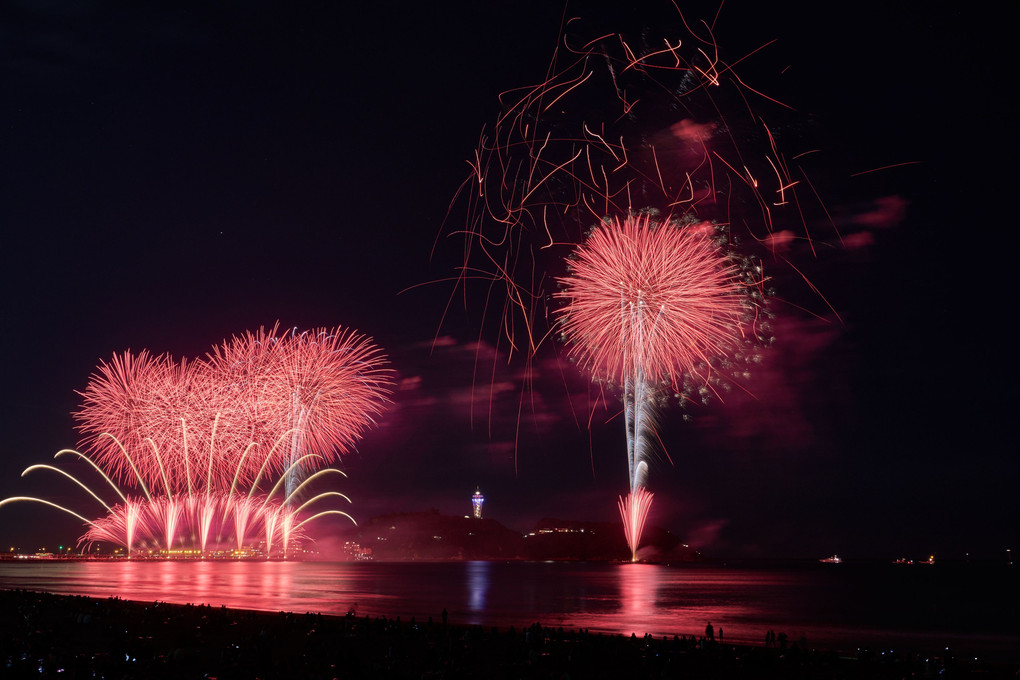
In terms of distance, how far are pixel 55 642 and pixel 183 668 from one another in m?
4.03

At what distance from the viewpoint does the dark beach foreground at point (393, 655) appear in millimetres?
11883

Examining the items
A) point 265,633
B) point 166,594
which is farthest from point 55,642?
point 166,594

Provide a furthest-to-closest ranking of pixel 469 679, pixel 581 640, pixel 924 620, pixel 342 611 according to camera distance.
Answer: pixel 924 620, pixel 342 611, pixel 581 640, pixel 469 679

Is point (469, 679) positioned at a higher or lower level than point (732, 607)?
higher

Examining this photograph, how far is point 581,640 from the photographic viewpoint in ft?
46.9

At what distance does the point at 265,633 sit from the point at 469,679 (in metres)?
5.28

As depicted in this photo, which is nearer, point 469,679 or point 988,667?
point 469,679

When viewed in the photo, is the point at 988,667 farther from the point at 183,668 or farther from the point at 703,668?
the point at 183,668

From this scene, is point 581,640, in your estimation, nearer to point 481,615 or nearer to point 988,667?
point 988,667

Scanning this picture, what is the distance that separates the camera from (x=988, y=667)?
13.0 m

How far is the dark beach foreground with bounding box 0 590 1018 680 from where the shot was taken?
11.9m

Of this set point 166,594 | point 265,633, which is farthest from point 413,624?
point 166,594

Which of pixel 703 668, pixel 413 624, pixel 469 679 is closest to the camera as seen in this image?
pixel 469 679

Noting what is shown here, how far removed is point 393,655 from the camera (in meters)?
12.9
